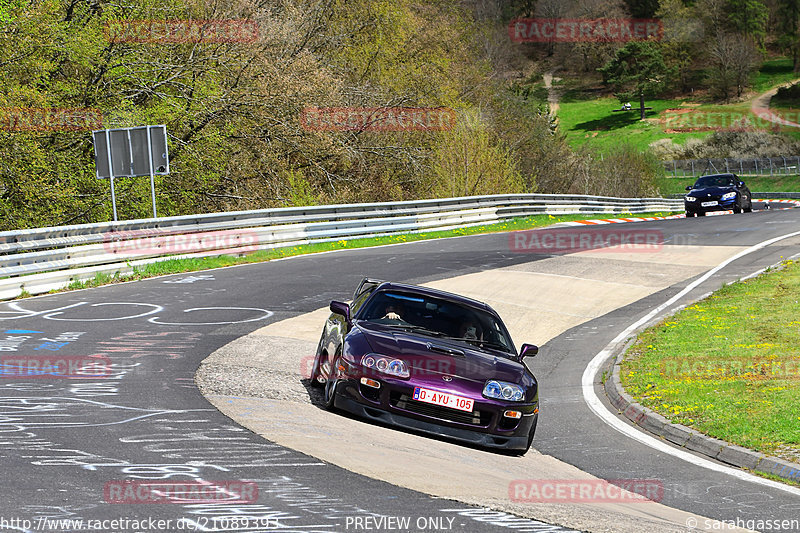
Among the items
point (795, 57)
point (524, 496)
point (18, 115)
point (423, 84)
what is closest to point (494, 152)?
point (423, 84)

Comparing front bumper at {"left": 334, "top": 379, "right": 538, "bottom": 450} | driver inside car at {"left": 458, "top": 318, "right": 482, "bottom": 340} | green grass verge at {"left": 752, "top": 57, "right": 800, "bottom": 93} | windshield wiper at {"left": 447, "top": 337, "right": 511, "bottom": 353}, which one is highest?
green grass verge at {"left": 752, "top": 57, "right": 800, "bottom": 93}

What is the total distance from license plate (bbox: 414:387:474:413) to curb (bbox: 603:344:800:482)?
2456 millimetres

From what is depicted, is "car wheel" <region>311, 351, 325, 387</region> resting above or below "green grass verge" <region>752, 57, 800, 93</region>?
below

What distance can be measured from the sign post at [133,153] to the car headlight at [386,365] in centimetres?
1401

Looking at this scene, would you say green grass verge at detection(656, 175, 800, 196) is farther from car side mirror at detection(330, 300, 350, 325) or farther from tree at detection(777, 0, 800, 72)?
car side mirror at detection(330, 300, 350, 325)

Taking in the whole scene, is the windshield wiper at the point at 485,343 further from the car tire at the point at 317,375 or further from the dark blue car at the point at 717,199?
the dark blue car at the point at 717,199

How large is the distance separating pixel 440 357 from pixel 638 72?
125 meters

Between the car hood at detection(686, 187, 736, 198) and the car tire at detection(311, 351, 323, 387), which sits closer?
the car tire at detection(311, 351, 323, 387)

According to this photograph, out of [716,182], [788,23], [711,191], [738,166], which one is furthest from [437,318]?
[788,23]

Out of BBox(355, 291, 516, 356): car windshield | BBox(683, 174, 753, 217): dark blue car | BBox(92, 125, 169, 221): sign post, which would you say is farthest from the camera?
BBox(683, 174, 753, 217): dark blue car

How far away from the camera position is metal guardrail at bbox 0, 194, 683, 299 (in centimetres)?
1652

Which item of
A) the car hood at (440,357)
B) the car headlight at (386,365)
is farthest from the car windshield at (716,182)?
the car headlight at (386,365)

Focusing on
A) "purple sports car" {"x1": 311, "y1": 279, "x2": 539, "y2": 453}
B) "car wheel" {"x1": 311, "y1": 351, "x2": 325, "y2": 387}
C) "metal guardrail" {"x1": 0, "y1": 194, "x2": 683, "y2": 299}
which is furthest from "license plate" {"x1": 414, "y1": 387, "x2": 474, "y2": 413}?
"metal guardrail" {"x1": 0, "y1": 194, "x2": 683, "y2": 299}

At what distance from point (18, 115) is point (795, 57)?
125233mm
